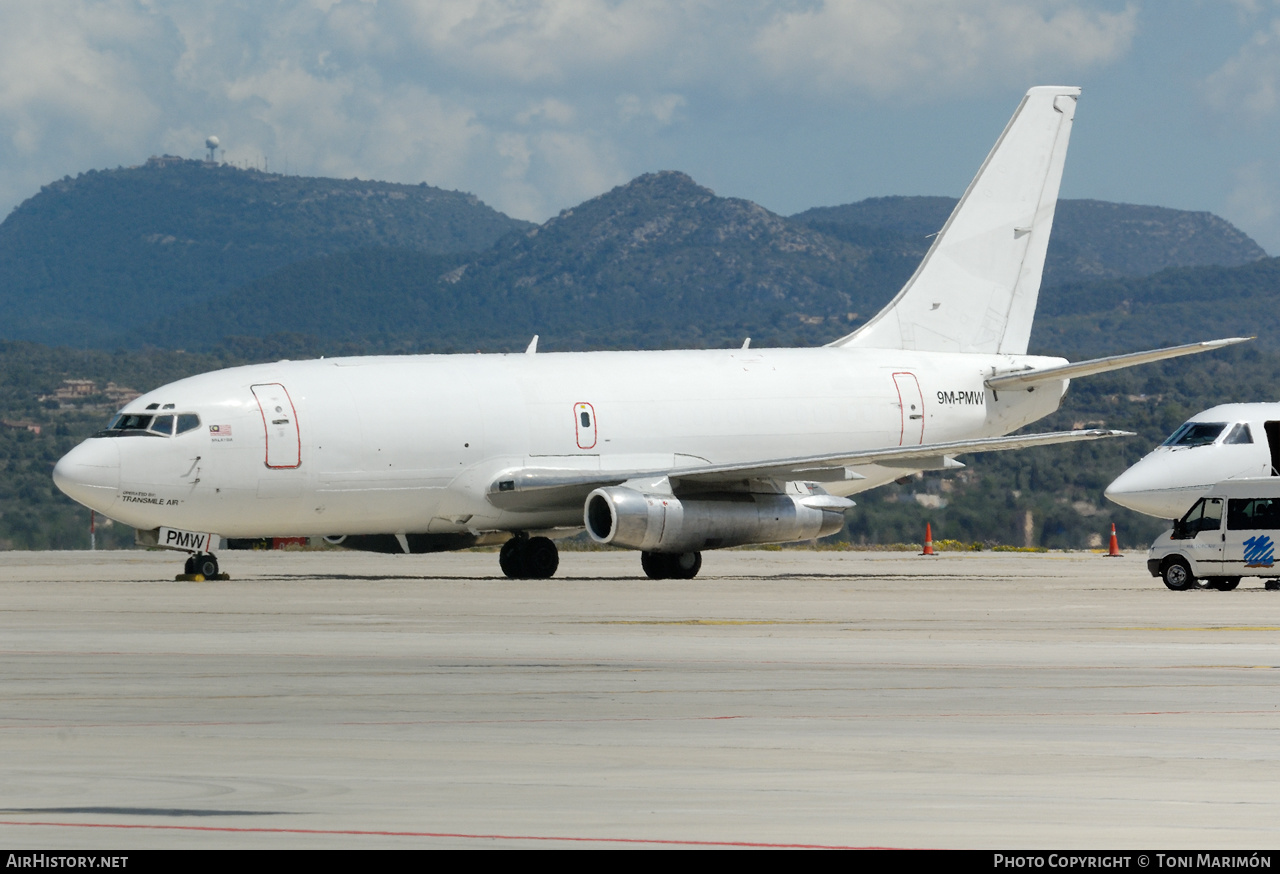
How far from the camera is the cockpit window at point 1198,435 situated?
3338 centimetres

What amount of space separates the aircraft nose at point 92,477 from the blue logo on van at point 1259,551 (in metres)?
17.2

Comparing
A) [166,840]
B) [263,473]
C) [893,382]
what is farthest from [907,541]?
[166,840]

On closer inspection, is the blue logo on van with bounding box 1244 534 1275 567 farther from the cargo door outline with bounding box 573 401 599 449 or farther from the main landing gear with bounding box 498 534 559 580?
the main landing gear with bounding box 498 534 559 580

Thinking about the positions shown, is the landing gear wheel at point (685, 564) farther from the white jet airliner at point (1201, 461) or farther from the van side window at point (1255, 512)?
the van side window at point (1255, 512)

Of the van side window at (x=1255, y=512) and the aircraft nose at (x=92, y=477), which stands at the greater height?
the aircraft nose at (x=92, y=477)

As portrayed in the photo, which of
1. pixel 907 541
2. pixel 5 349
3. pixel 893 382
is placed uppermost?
pixel 5 349

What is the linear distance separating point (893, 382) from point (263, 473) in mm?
13434

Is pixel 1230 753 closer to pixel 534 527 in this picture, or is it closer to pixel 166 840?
pixel 166 840

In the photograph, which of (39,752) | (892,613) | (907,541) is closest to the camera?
(39,752)

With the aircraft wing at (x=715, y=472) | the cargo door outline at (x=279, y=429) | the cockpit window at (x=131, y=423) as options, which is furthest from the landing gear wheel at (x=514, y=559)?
the cockpit window at (x=131, y=423)

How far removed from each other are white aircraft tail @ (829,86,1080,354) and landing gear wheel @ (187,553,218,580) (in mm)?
14650

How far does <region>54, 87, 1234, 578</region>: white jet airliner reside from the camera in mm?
30641

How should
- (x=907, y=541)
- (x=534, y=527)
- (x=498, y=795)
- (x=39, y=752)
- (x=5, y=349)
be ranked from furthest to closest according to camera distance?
(x=5, y=349) < (x=907, y=541) < (x=534, y=527) < (x=39, y=752) < (x=498, y=795)

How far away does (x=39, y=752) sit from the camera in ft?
37.1
